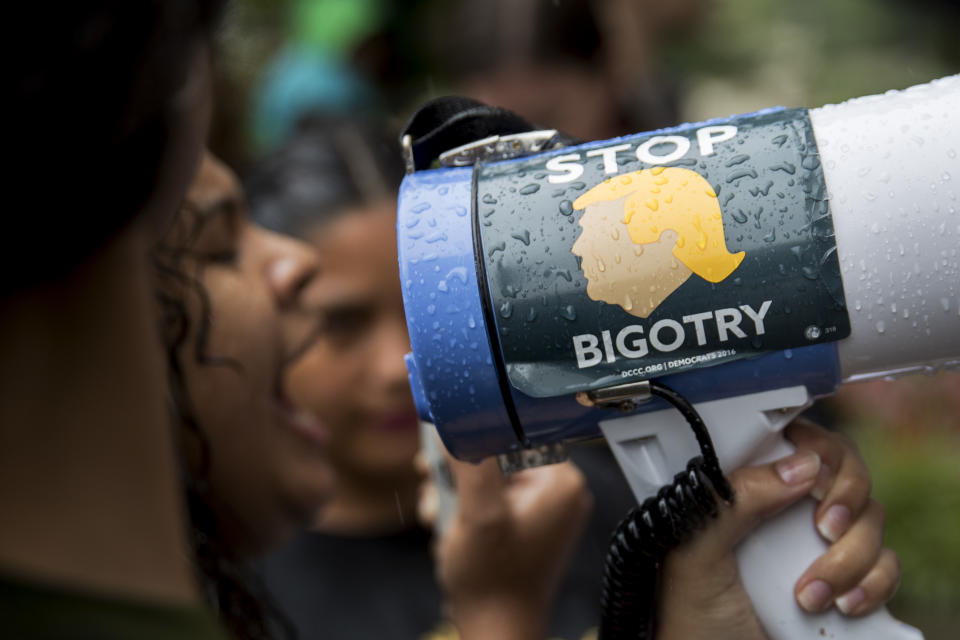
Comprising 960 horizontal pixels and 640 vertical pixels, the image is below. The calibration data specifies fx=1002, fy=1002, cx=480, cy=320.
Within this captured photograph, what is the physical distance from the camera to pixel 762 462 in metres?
1.06

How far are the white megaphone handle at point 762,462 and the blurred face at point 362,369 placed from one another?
1.11 m

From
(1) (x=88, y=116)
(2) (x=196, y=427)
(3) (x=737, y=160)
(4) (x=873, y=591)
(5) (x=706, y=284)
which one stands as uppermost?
(1) (x=88, y=116)

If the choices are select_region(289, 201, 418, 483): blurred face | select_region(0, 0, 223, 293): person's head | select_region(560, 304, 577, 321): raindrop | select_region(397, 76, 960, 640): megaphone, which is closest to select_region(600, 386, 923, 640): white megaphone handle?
select_region(397, 76, 960, 640): megaphone

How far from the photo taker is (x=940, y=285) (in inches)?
38.0

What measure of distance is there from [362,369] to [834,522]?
1275 millimetres

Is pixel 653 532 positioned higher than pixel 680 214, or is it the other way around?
pixel 680 214

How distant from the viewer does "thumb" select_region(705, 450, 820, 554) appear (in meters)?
1.02

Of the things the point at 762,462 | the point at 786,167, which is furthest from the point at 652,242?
the point at 762,462

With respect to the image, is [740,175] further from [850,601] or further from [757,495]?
[850,601]

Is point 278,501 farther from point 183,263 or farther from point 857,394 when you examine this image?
point 857,394

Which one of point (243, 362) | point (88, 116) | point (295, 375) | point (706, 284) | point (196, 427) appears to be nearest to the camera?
point (88, 116)

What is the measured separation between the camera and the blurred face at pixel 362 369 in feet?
7.04

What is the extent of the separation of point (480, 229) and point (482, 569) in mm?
729

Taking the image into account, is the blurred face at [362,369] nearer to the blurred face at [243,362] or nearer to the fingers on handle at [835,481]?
the blurred face at [243,362]
